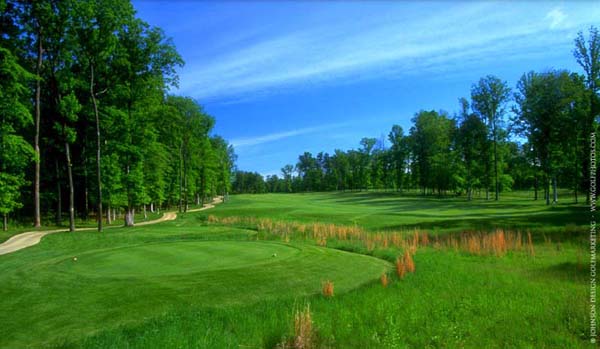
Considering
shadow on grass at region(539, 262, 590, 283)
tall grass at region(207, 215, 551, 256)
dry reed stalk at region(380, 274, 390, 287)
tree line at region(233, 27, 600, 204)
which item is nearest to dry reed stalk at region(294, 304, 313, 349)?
dry reed stalk at region(380, 274, 390, 287)

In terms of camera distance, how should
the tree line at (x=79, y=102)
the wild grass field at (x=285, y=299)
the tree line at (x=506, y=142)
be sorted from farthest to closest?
the tree line at (x=506, y=142)
the tree line at (x=79, y=102)
the wild grass field at (x=285, y=299)

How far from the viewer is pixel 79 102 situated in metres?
33.7

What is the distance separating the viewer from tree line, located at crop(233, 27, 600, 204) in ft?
120

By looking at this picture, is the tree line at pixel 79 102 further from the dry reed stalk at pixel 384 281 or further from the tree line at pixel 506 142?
the tree line at pixel 506 142

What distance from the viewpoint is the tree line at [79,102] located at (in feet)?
74.8

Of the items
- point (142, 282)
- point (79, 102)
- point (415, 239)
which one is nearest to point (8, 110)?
point (79, 102)

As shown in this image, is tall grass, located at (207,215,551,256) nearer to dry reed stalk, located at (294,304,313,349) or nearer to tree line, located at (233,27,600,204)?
dry reed stalk, located at (294,304,313,349)

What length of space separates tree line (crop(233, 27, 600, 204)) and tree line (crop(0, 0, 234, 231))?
134 ft

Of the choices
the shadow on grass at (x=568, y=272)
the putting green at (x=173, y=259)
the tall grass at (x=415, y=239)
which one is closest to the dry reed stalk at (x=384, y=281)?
the putting green at (x=173, y=259)

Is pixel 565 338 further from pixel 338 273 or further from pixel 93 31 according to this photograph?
pixel 93 31

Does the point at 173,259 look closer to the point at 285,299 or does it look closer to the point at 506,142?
the point at 285,299

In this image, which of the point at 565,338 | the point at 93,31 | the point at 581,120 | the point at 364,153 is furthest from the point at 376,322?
the point at 364,153

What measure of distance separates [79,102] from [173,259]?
29360mm

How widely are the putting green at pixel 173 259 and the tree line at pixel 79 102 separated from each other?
44.0 ft
